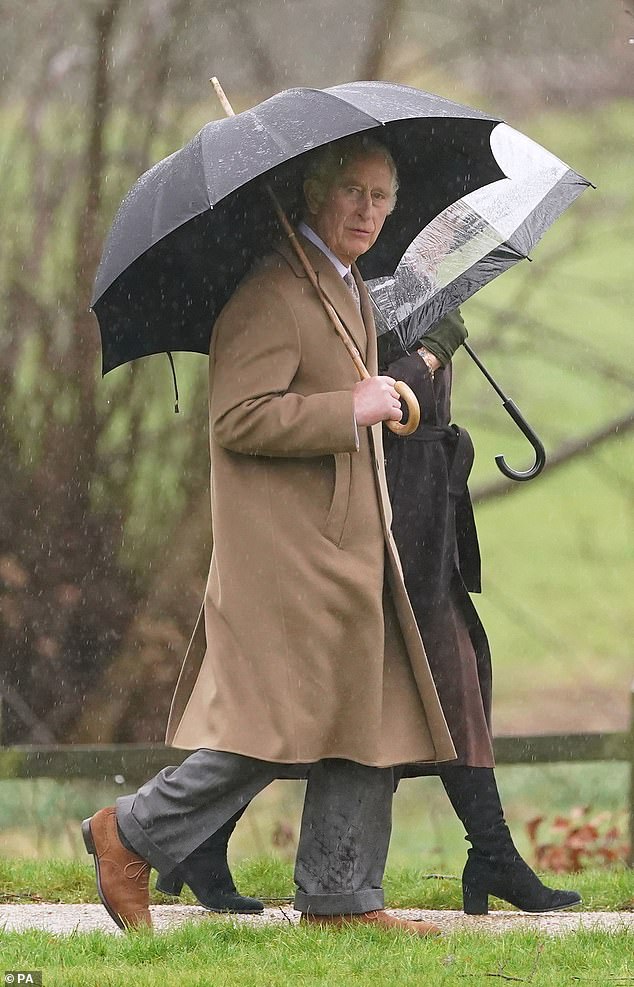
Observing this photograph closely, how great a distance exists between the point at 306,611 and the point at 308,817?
556mm

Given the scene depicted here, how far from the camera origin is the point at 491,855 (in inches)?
181

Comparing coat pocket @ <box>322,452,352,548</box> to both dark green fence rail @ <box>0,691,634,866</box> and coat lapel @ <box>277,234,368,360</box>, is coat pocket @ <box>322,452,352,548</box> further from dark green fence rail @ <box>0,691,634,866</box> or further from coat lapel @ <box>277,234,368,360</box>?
dark green fence rail @ <box>0,691,634,866</box>

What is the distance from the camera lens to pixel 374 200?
4133mm

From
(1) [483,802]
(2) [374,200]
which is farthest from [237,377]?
(1) [483,802]

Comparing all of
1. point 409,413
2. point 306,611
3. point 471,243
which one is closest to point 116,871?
point 306,611

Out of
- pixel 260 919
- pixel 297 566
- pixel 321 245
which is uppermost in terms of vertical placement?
pixel 321 245

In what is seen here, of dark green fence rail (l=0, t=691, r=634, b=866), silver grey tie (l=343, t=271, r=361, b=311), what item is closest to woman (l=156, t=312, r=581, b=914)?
silver grey tie (l=343, t=271, r=361, b=311)

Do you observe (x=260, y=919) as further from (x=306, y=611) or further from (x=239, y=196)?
(x=239, y=196)

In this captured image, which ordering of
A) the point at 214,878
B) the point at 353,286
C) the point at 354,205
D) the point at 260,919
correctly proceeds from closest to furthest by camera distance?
the point at 354,205
the point at 353,286
the point at 260,919
the point at 214,878

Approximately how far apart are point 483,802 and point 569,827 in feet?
9.03

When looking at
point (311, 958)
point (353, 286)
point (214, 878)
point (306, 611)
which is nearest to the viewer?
point (311, 958)

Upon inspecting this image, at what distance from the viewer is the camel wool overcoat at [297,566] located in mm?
3977

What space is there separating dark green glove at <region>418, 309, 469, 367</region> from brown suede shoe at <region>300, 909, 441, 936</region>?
1.54m

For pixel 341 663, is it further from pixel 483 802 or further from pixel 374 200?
pixel 374 200
